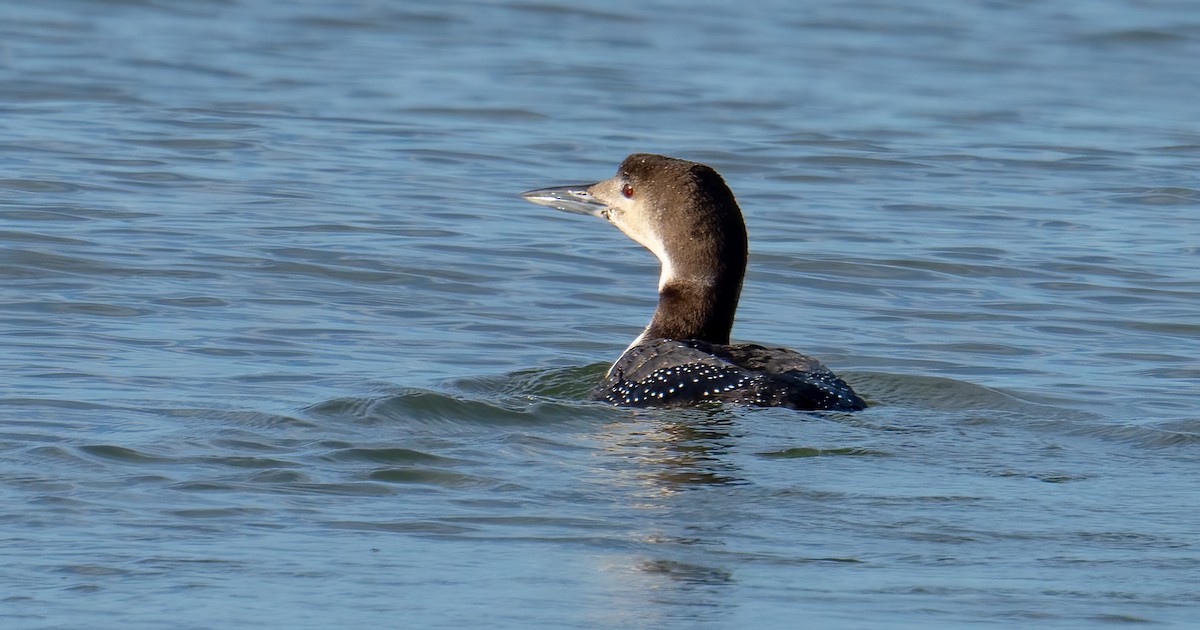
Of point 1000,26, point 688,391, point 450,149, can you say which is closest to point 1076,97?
point 1000,26

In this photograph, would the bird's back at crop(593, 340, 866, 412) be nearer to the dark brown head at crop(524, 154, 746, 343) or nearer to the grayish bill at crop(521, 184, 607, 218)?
the dark brown head at crop(524, 154, 746, 343)

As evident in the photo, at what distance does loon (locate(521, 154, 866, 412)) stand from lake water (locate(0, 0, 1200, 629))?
0.37ft

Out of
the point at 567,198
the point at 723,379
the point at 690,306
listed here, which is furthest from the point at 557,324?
the point at 723,379

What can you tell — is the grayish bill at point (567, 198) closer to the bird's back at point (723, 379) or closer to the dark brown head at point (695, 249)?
the dark brown head at point (695, 249)

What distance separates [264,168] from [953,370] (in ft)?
16.5

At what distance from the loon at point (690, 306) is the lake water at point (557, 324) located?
113mm

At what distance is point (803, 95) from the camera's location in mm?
15031

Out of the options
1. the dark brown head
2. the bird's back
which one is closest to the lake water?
the bird's back

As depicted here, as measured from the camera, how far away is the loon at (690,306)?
6496 mm

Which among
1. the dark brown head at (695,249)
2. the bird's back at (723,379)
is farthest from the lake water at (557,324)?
the dark brown head at (695,249)

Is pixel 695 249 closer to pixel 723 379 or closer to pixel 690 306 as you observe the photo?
pixel 690 306

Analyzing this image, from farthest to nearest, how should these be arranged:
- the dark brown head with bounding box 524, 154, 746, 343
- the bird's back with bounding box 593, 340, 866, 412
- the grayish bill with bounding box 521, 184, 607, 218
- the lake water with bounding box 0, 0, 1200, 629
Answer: the grayish bill with bounding box 521, 184, 607, 218
the dark brown head with bounding box 524, 154, 746, 343
the bird's back with bounding box 593, 340, 866, 412
the lake water with bounding box 0, 0, 1200, 629

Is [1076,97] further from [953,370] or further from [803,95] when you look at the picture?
[953,370]

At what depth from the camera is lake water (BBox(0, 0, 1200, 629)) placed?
472 cm
